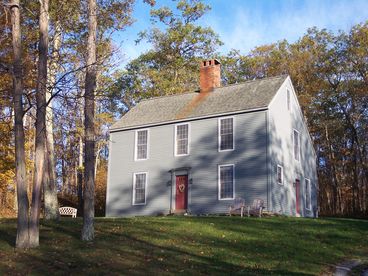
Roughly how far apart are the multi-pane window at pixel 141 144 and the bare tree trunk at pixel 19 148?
52.9 feet

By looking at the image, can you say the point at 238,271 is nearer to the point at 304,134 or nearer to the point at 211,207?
the point at 211,207

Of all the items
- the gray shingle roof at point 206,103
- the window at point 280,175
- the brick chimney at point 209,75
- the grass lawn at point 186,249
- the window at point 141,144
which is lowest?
the grass lawn at point 186,249

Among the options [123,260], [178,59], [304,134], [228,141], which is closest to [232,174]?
[228,141]

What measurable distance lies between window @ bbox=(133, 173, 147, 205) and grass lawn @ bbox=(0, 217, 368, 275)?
392 inches

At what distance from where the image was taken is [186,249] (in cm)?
1240

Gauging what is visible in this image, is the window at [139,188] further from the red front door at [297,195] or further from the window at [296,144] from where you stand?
the window at [296,144]

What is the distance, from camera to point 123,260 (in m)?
10.8

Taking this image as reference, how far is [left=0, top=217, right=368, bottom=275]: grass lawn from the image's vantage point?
404 inches

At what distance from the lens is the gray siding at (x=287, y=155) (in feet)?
78.9

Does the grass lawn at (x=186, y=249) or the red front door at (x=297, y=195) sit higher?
the red front door at (x=297, y=195)

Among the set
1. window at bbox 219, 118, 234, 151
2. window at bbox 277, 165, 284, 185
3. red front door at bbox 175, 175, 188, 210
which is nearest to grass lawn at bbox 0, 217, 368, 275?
window at bbox 277, 165, 284, 185

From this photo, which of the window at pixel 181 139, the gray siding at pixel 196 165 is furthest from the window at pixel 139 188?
the window at pixel 181 139

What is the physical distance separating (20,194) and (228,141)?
1490cm

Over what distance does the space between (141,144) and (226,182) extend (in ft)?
20.8
